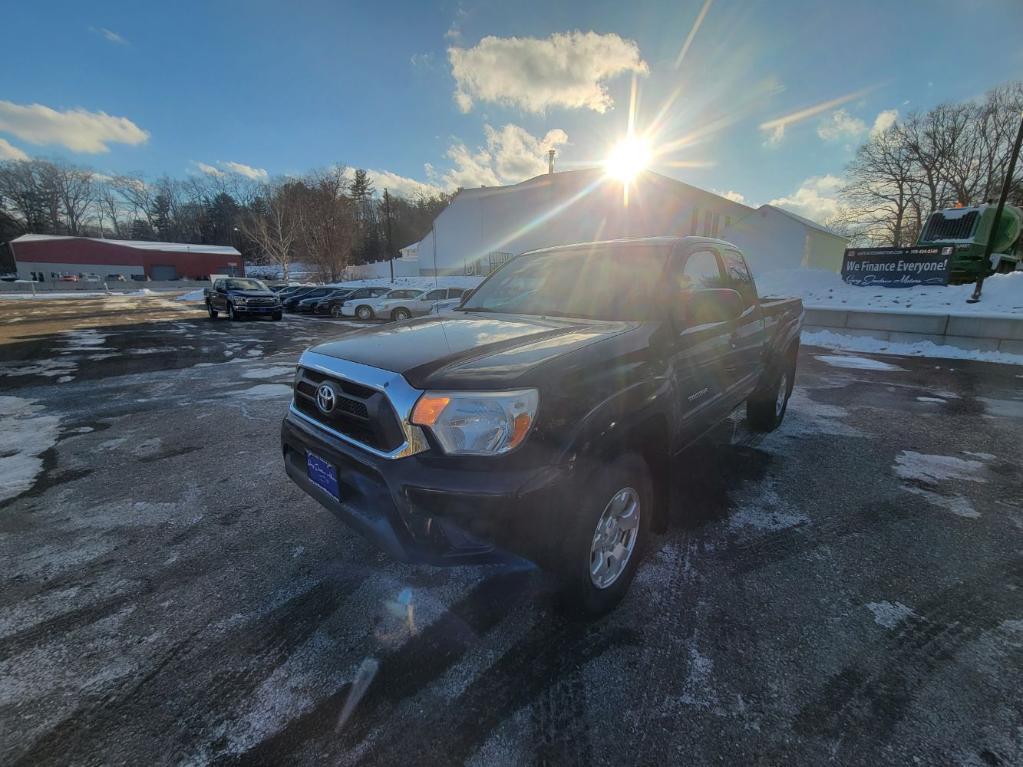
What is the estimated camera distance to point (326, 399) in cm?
221

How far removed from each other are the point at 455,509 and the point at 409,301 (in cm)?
1692

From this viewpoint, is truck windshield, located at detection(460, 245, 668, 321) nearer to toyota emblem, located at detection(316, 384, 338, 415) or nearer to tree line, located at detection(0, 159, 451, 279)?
toyota emblem, located at detection(316, 384, 338, 415)

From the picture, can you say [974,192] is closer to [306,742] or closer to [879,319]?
[879,319]

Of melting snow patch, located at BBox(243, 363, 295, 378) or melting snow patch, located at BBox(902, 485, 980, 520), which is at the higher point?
melting snow patch, located at BBox(902, 485, 980, 520)

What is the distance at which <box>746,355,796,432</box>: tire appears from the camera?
4609 mm

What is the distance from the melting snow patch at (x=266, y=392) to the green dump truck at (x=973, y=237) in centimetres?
1844

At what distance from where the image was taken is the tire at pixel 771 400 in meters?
4.61

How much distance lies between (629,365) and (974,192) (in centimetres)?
5108

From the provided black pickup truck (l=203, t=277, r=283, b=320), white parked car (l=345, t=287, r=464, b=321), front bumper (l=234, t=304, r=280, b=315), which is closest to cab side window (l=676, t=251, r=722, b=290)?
white parked car (l=345, t=287, r=464, b=321)

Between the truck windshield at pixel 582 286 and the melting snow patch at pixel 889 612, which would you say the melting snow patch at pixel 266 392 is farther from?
the melting snow patch at pixel 889 612

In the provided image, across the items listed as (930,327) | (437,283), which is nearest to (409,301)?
(437,283)

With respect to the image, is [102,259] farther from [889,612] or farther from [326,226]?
[889,612]

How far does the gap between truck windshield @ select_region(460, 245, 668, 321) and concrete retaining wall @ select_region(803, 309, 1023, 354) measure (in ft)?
36.6

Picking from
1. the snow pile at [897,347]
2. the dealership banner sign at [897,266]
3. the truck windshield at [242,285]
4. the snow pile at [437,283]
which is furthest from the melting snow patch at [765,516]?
the truck windshield at [242,285]
